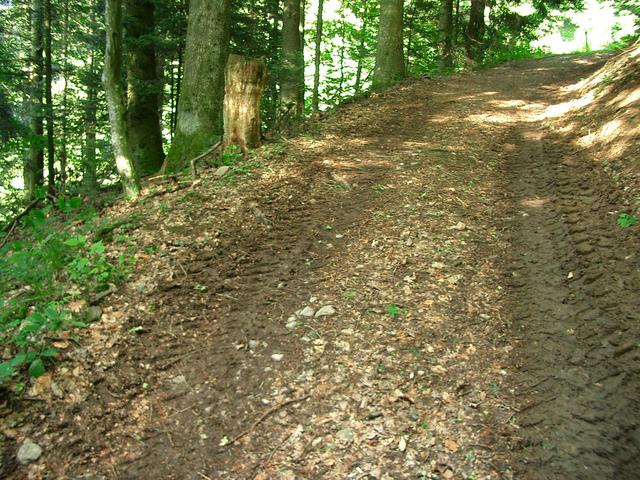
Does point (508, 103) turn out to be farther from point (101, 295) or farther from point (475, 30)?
point (101, 295)

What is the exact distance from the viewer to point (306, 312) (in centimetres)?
430

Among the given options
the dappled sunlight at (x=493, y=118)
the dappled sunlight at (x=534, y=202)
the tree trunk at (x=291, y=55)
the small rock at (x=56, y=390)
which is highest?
the tree trunk at (x=291, y=55)

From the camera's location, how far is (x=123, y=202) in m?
6.57

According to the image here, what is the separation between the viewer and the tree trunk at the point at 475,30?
56.7 ft

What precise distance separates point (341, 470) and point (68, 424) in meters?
1.91

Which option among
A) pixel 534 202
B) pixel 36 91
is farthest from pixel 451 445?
pixel 36 91

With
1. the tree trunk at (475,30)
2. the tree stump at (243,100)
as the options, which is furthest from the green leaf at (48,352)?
the tree trunk at (475,30)

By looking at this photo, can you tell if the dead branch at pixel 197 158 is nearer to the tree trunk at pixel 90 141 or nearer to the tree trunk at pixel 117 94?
the tree trunk at pixel 117 94

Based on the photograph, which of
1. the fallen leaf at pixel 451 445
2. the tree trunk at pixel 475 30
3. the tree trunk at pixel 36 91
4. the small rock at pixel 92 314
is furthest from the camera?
the tree trunk at pixel 475 30

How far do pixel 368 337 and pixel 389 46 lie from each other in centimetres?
1016

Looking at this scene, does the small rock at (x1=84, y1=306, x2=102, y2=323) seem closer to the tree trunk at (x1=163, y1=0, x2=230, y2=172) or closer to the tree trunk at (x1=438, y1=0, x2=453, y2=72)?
the tree trunk at (x1=163, y1=0, x2=230, y2=172)

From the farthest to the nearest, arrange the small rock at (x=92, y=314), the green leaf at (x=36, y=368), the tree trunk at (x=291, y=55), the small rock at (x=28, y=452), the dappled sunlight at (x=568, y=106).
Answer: the tree trunk at (x=291, y=55)
the dappled sunlight at (x=568, y=106)
the small rock at (x=92, y=314)
the green leaf at (x=36, y=368)
the small rock at (x=28, y=452)

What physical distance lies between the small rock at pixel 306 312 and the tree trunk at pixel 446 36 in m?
14.4

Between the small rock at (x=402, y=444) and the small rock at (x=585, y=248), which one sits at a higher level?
the small rock at (x=585, y=248)
